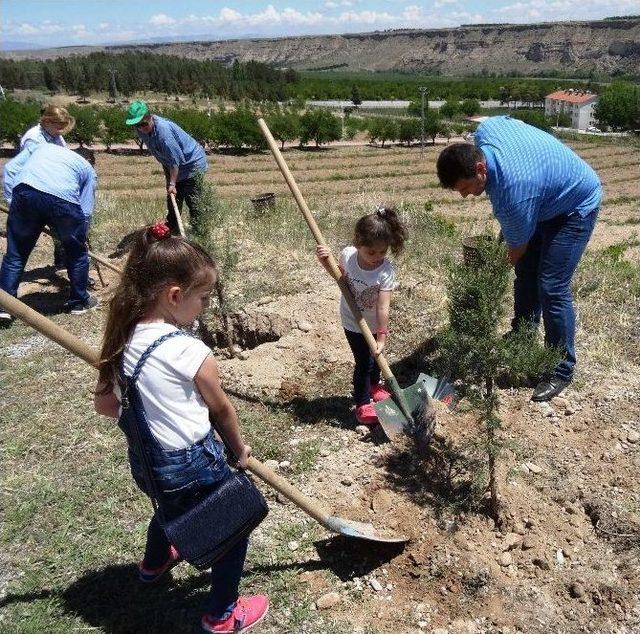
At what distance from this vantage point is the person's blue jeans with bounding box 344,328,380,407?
10.9 ft

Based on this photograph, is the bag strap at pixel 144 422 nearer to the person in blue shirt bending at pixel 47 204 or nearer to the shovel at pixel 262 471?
the shovel at pixel 262 471

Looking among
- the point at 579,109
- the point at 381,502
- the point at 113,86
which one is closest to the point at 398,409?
the point at 381,502

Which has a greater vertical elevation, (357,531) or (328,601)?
(357,531)

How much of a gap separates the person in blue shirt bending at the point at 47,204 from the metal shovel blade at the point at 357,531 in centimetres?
361

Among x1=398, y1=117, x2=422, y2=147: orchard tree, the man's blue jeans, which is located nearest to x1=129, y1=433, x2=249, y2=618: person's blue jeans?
the man's blue jeans

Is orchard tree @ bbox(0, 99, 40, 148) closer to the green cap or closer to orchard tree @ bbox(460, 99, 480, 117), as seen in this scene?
the green cap

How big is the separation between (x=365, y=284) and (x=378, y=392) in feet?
2.68

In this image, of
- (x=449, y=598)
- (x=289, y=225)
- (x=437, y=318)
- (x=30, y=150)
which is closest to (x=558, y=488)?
(x=449, y=598)

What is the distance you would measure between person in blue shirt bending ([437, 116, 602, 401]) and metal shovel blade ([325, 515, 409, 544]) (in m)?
1.20

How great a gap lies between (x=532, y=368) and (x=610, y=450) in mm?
766

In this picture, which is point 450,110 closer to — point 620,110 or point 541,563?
point 620,110

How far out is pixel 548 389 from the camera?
354 centimetres

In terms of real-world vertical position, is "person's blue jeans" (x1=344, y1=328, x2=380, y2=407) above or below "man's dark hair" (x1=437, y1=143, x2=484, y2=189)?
below

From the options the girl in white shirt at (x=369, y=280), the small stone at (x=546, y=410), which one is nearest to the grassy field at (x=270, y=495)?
the small stone at (x=546, y=410)
